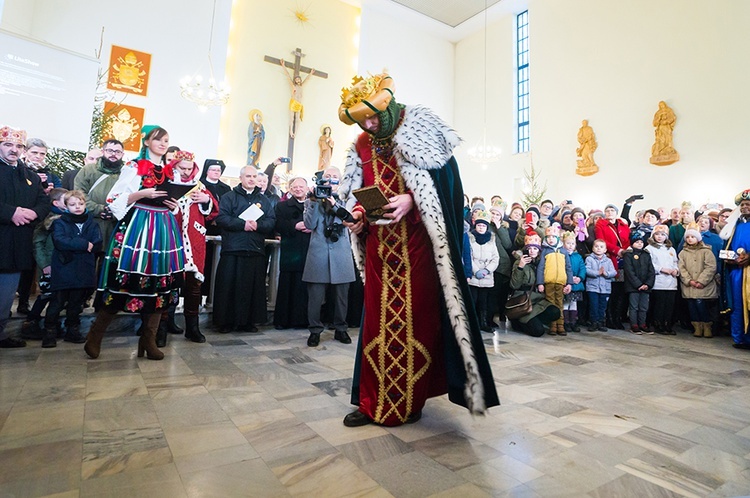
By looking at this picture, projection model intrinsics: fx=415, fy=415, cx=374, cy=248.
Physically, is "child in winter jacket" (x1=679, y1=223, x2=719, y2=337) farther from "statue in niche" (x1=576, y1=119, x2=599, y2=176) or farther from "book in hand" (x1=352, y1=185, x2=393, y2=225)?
"statue in niche" (x1=576, y1=119, x2=599, y2=176)

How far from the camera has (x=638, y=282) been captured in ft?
20.0

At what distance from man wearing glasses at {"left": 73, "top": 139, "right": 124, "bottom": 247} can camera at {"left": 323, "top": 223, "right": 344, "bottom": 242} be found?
6.95 ft

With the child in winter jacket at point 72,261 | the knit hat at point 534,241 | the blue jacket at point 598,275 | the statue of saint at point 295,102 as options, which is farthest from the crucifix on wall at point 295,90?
the child in winter jacket at point 72,261

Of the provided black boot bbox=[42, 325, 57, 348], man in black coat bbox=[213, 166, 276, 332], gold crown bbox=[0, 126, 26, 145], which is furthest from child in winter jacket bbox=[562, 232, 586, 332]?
gold crown bbox=[0, 126, 26, 145]

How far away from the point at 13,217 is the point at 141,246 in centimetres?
120

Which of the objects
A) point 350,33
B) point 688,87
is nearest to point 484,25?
point 350,33

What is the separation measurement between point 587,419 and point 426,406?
919 mm

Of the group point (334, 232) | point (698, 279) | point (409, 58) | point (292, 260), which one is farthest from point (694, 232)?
point (409, 58)

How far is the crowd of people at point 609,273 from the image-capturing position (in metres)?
5.36

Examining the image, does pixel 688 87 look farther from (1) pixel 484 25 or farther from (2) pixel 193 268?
(2) pixel 193 268

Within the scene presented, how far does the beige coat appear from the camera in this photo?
5922mm

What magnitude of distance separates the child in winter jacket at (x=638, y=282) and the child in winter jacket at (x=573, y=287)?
758 millimetres

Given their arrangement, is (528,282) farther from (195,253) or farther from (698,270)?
(195,253)

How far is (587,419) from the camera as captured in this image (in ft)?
7.82
